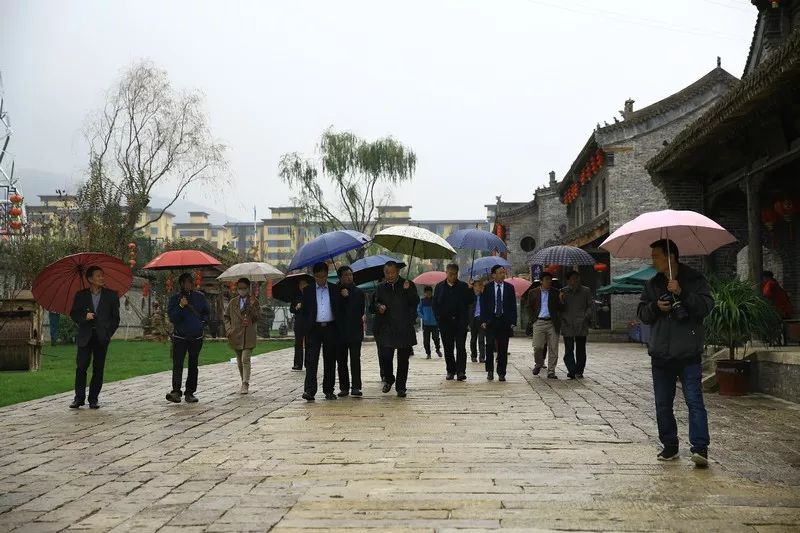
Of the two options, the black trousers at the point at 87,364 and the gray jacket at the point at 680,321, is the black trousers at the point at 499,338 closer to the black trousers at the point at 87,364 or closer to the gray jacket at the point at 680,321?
the black trousers at the point at 87,364

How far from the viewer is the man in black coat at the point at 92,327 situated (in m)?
9.75

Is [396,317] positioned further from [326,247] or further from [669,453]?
[669,453]

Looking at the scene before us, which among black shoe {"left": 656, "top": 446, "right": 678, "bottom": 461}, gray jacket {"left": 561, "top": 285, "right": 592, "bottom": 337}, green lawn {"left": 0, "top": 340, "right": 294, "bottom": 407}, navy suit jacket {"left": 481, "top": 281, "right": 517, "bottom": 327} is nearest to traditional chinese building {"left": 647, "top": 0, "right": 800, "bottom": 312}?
gray jacket {"left": 561, "top": 285, "right": 592, "bottom": 337}

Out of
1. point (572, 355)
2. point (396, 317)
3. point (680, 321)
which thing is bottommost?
point (572, 355)

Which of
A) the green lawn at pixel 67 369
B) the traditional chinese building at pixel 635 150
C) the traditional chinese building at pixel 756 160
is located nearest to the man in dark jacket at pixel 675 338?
the traditional chinese building at pixel 756 160

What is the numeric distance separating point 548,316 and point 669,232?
5.76 metres

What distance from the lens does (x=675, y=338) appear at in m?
6.09

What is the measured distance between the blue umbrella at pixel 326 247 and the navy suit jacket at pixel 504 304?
2.56 meters

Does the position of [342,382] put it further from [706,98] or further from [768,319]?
[706,98]

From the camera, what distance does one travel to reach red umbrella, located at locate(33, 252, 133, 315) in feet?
32.5

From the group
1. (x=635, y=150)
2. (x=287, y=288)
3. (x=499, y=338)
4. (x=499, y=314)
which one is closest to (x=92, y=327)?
(x=287, y=288)

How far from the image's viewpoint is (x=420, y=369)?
15.8 m

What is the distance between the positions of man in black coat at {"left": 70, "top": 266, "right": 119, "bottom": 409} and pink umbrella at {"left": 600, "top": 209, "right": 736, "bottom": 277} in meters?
5.66

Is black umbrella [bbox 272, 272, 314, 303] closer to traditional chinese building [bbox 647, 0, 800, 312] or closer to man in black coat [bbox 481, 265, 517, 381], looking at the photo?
man in black coat [bbox 481, 265, 517, 381]
